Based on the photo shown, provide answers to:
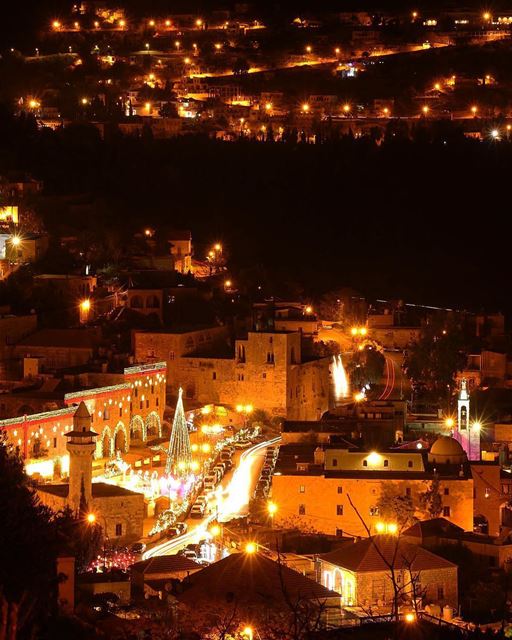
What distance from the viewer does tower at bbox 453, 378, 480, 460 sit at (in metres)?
36.1

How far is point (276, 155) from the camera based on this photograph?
59312mm

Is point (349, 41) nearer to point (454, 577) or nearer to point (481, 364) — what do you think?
point (481, 364)

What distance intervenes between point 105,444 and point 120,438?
22.9 inches

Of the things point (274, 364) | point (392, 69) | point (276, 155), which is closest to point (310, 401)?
point (274, 364)

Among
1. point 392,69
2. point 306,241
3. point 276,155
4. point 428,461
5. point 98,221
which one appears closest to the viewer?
point 428,461

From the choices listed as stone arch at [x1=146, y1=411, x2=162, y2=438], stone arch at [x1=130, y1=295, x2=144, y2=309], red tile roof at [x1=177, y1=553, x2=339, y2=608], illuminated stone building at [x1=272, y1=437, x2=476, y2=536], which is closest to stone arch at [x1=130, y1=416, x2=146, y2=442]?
stone arch at [x1=146, y1=411, x2=162, y2=438]

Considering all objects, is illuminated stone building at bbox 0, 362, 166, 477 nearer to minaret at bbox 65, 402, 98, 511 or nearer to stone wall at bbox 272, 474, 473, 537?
minaret at bbox 65, 402, 98, 511

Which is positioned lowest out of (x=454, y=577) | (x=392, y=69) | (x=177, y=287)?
(x=454, y=577)

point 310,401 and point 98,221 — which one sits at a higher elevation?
point 98,221

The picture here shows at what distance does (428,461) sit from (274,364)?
5764 mm

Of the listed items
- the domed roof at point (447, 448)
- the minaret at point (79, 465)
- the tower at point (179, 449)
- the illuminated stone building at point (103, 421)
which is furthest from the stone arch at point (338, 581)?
the illuminated stone building at point (103, 421)

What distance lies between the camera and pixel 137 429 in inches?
1439

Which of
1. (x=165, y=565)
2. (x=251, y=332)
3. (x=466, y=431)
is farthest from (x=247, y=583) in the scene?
(x=251, y=332)

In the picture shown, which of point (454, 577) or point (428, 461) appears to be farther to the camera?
point (428, 461)
